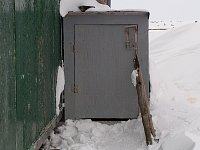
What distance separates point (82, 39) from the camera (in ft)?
24.9

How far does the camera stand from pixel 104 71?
7.61 metres

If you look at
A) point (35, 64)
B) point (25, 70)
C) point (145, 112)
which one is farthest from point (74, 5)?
point (25, 70)

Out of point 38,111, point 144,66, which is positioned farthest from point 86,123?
point 38,111

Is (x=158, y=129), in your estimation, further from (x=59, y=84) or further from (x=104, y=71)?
(x=59, y=84)

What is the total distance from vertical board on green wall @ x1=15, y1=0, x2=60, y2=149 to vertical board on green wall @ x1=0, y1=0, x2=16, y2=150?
202 millimetres

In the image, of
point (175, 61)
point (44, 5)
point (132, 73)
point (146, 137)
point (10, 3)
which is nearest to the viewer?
point (10, 3)

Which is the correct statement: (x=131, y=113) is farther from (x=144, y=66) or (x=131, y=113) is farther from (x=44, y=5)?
(x=44, y=5)

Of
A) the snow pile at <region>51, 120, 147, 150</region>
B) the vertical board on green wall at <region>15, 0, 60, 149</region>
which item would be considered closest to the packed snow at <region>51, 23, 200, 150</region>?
the snow pile at <region>51, 120, 147, 150</region>

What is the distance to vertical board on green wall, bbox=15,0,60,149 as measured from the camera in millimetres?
4250

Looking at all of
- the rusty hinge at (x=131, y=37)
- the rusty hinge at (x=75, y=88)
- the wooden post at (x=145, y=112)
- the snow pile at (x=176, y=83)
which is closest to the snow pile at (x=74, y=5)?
the rusty hinge at (x=131, y=37)

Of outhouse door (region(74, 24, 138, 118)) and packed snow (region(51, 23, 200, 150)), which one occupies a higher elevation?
outhouse door (region(74, 24, 138, 118))

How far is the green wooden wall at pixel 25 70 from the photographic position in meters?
3.65

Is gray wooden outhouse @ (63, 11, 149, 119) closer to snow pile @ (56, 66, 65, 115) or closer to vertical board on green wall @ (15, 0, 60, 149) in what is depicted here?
snow pile @ (56, 66, 65, 115)

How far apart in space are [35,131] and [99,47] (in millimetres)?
2875
